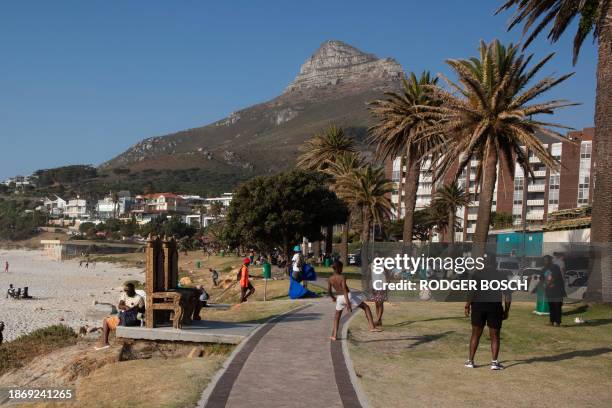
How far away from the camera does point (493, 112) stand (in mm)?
21562

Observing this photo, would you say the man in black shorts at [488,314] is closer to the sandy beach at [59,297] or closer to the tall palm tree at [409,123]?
the sandy beach at [59,297]

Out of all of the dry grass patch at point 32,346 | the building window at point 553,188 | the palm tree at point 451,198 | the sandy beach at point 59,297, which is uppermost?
the building window at point 553,188

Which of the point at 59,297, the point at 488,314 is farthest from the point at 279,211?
the point at 488,314

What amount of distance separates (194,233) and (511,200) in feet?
259

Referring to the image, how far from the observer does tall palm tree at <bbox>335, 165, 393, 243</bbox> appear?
4466 centimetres

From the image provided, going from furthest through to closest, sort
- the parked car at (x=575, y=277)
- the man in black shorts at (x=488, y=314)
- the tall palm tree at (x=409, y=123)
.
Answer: the tall palm tree at (x=409, y=123), the parked car at (x=575, y=277), the man in black shorts at (x=488, y=314)

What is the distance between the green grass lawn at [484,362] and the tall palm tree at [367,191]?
2711 cm

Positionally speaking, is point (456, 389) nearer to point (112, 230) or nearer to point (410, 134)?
point (410, 134)

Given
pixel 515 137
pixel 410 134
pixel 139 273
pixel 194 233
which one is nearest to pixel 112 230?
pixel 194 233

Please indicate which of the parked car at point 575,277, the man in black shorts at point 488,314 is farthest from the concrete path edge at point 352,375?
the parked car at point 575,277

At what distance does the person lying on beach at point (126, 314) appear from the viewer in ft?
44.4

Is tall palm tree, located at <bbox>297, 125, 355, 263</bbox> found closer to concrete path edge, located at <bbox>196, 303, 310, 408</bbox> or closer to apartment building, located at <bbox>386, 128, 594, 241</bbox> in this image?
apartment building, located at <bbox>386, 128, 594, 241</bbox>

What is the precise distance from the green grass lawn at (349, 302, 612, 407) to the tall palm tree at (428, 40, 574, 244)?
6138mm

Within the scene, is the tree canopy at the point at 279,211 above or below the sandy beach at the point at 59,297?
above
